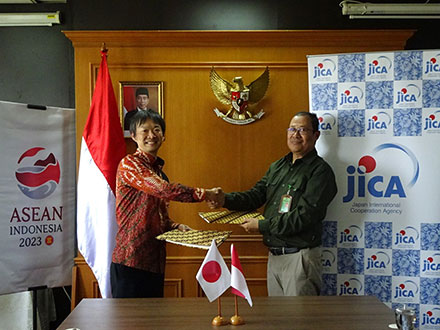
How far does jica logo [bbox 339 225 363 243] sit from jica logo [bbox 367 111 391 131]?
0.71 metres

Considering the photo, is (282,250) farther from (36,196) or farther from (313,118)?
(36,196)

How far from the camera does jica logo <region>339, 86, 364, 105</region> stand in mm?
3137

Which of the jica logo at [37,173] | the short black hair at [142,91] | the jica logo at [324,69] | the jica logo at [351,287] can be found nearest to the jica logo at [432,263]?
the jica logo at [351,287]

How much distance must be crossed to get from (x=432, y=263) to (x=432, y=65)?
1363mm

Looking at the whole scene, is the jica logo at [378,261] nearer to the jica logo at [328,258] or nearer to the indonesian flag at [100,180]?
the jica logo at [328,258]

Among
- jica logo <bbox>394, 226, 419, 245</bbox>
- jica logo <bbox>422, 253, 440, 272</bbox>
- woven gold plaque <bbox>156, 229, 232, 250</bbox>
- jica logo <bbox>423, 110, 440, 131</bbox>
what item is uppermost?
jica logo <bbox>423, 110, 440, 131</bbox>

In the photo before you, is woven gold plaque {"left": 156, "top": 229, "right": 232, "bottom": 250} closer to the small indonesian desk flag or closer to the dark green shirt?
the small indonesian desk flag

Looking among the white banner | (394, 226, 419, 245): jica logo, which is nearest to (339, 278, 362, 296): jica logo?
(394, 226, 419, 245): jica logo

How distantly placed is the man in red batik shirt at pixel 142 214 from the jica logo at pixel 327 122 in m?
1.07

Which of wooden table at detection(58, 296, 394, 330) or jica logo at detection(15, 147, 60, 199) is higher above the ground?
jica logo at detection(15, 147, 60, 199)

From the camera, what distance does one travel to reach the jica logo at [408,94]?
121 inches

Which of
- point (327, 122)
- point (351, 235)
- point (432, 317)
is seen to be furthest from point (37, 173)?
point (432, 317)

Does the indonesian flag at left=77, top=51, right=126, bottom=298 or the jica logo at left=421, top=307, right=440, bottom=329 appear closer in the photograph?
the jica logo at left=421, top=307, right=440, bottom=329

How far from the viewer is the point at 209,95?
3.60 meters
